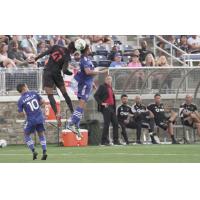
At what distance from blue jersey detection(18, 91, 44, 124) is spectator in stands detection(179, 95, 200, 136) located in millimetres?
9907

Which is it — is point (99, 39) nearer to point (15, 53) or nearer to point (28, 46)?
point (28, 46)

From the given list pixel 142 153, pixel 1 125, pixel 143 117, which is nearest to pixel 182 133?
pixel 143 117

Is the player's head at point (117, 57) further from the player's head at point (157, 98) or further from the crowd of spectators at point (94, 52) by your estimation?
the player's head at point (157, 98)

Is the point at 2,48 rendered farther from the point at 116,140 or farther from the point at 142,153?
the point at 142,153

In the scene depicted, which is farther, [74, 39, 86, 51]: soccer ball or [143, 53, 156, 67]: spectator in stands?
[143, 53, 156, 67]: spectator in stands

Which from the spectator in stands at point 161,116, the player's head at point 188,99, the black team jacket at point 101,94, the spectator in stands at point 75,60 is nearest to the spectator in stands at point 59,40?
the spectator in stands at point 75,60

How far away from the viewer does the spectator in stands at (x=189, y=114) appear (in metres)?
31.6

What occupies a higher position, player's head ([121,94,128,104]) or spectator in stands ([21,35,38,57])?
spectator in stands ([21,35,38,57])

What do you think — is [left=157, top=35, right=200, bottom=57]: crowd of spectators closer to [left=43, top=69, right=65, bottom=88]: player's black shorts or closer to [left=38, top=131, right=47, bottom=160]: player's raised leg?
[left=43, top=69, right=65, bottom=88]: player's black shorts

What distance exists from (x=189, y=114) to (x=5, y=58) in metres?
6.56

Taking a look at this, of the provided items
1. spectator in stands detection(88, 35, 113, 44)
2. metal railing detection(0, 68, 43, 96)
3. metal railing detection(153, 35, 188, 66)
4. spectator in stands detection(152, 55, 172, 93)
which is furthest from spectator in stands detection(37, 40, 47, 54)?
metal railing detection(153, 35, 188, 66)

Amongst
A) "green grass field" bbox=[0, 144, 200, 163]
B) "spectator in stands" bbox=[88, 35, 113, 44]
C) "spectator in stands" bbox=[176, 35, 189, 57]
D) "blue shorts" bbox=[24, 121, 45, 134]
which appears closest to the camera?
"green grass field" bbox=[0, 144, 200, 163]

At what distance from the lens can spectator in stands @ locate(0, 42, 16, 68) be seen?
3172 centimetres
